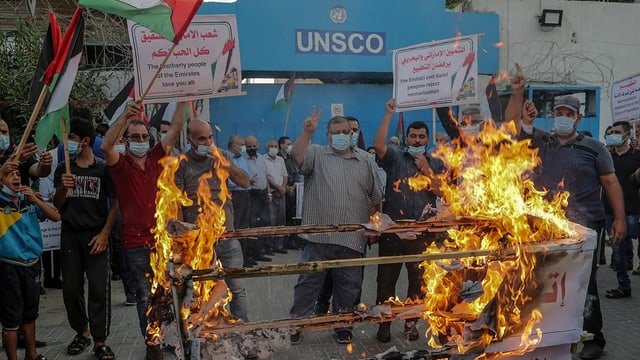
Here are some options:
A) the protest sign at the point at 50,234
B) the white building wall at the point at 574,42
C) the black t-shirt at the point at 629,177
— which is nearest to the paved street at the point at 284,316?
the protest sign at the point at 50,234

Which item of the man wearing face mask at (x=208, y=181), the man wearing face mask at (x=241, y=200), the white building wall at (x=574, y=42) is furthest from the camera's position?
the white building wall at (x=574, y=42)

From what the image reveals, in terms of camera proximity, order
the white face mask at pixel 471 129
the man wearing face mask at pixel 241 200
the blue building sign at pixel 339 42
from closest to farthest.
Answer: the white face mask at pixel 471 129
the man wearing face mask at pixel 241 200
the blue building sign at pixel 339 42

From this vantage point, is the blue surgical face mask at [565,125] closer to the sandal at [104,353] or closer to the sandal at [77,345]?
the sandal at [104,353]

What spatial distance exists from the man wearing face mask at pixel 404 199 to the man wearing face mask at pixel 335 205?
252 millimetres

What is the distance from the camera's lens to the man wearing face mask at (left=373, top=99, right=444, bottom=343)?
5.21 meters

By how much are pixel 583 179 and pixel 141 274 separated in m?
4.07

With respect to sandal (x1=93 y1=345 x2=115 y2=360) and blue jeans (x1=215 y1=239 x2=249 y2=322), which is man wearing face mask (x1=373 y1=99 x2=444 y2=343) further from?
sandal (x1=93 y1=345 x2=115 y2=360)

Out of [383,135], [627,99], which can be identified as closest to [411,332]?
[383,135]

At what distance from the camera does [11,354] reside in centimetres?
410

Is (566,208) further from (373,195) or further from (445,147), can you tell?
(373,195)

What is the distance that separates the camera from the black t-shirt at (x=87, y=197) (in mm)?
4676

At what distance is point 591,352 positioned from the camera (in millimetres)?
4602

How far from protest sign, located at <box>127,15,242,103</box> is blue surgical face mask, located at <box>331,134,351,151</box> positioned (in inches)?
50.3

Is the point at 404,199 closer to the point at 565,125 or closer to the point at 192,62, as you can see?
the point at 565,125
